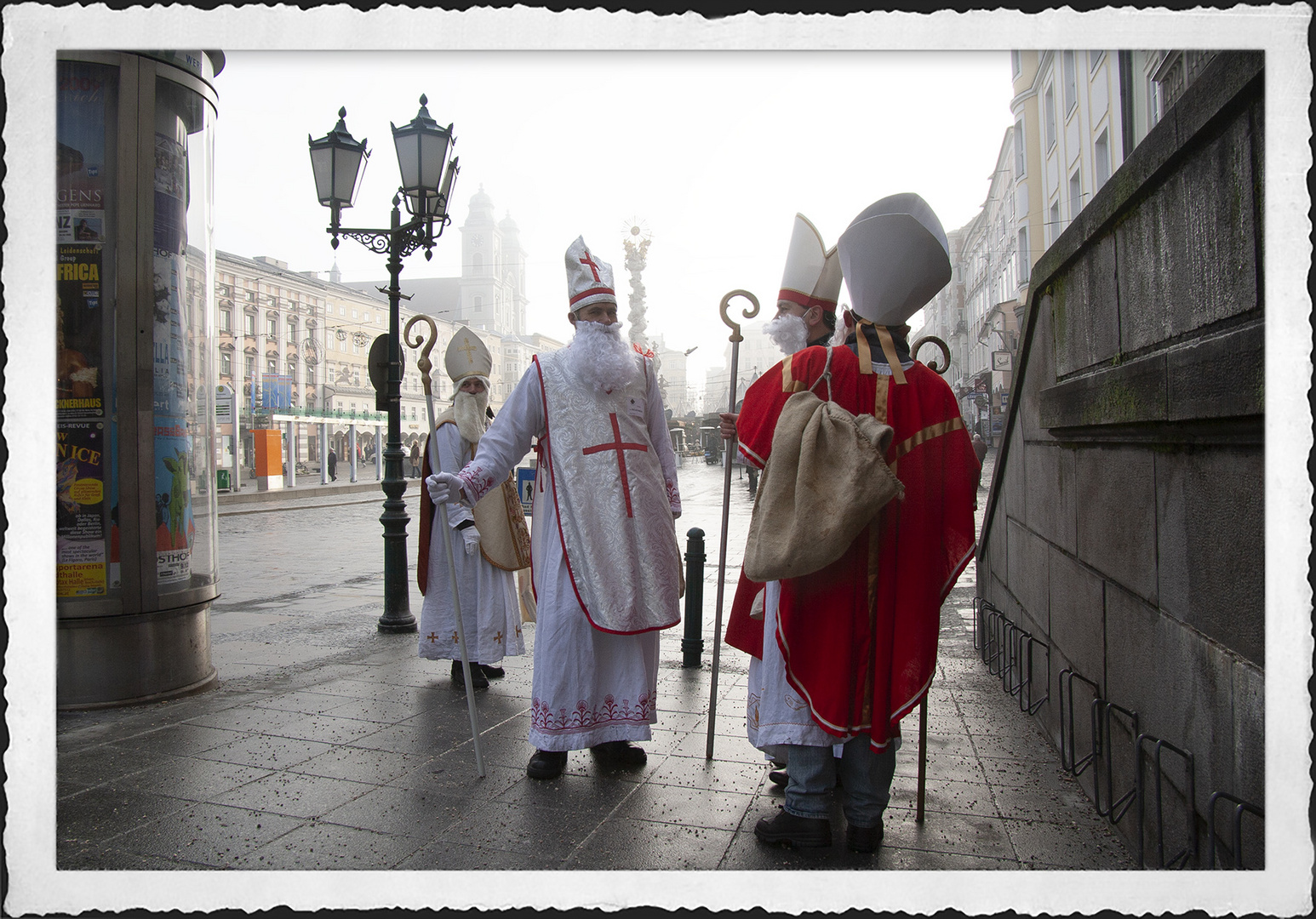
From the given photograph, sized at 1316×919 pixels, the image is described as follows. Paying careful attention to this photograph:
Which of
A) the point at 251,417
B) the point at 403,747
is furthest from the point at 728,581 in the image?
the point at 251,417

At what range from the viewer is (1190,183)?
2.29 meters

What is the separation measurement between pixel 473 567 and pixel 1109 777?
352cm

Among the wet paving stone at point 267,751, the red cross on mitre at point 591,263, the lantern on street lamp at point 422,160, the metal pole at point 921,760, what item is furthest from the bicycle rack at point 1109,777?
the lantern on street lamp at point 422,160

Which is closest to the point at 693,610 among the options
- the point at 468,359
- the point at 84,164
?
the point at 468,359

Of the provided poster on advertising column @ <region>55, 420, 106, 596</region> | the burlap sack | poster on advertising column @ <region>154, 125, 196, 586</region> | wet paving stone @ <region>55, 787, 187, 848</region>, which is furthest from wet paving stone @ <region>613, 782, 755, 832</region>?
poster on advertising column @ <region>55, 420, 106, 596</region>

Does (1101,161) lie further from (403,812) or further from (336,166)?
(403,812)

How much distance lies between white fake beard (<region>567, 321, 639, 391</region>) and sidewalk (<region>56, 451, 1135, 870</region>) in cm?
156

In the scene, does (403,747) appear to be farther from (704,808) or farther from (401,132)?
(401,132)

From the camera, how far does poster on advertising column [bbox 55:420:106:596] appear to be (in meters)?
4.52

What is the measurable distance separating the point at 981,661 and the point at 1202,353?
13.2 feet

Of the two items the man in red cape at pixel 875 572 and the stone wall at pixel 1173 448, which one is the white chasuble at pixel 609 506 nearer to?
the man in red cape at pixel 875 572

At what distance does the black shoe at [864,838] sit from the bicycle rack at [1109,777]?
0.73 m

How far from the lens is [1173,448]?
2.43 m

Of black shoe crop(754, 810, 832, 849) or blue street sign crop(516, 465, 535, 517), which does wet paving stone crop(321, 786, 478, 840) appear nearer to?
black shoe crop(754, 810, 832, 849)
